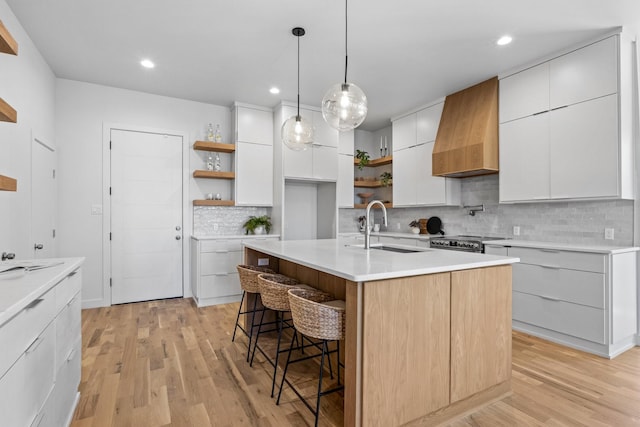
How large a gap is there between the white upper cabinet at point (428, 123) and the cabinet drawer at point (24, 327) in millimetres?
4537

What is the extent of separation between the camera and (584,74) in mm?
3127

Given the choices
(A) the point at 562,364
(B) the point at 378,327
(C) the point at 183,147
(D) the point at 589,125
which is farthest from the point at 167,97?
(A) the point at 562,364

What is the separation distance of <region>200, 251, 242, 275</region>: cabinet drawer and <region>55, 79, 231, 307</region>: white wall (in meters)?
1.27

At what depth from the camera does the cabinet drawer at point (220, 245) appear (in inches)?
170

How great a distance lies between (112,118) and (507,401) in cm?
505

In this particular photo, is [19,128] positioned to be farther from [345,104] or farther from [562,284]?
[562,284]

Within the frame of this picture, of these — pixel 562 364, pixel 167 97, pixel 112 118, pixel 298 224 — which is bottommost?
pixel 562 364

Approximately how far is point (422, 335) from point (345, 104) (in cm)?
154

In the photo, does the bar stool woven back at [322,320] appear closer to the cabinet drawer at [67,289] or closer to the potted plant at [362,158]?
the cabinet drawer at [67,289]

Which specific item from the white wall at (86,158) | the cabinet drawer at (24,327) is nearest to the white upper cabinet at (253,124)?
the white wall at (86,158)

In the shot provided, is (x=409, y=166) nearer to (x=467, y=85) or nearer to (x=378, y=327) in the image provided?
(x=467, y=85)

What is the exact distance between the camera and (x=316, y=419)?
69.8 inches

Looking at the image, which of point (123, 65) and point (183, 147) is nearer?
point (123, 65)

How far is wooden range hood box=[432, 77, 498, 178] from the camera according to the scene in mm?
3840
